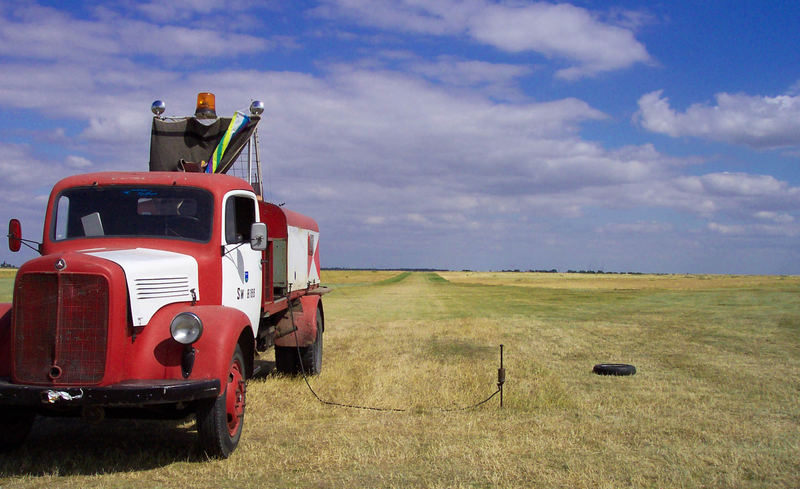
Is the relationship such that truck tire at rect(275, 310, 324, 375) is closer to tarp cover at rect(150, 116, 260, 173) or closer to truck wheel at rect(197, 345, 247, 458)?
tarp cover at rect(150, 116, 260, 173)

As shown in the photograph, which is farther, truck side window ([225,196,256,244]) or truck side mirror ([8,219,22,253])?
truck side window ([225,196,256,244])

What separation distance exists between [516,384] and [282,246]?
14.4 feet

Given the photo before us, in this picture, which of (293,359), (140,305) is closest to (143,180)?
(140,305)

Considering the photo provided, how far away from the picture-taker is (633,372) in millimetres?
13148

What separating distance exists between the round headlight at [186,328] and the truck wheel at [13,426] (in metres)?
2.17

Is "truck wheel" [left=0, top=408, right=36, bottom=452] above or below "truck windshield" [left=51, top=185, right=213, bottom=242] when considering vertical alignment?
below

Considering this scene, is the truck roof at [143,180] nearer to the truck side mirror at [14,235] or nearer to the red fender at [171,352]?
the truck side mirror at [14,235]

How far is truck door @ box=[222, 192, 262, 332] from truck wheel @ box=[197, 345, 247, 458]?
3.53 ft

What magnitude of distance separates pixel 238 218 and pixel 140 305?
238cm

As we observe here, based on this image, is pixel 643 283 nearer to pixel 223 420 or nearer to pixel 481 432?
pixel 481 432

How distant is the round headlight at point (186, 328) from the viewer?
262 inches

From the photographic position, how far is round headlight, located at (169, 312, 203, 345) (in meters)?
6.66

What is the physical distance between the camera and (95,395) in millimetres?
6270

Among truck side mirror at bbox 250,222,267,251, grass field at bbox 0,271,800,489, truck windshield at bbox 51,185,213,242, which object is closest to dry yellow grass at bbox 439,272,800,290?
grass field at bbox 0,271,800,489
